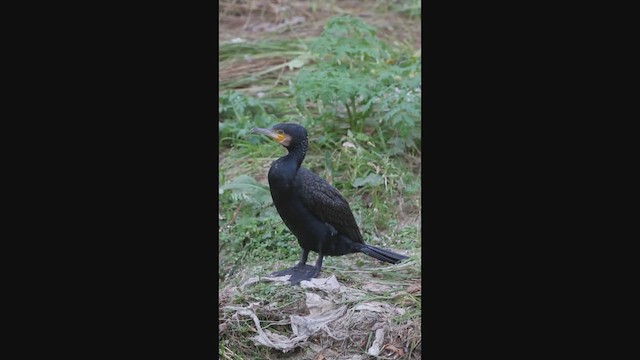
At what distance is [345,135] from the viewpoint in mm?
4242

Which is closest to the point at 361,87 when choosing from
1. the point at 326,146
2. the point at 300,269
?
the point at 326,146

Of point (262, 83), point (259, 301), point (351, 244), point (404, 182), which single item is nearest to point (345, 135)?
point (404, 182)

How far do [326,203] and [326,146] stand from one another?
3.97 feet

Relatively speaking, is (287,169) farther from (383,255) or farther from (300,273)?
(383,255)

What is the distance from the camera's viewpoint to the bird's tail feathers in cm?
305

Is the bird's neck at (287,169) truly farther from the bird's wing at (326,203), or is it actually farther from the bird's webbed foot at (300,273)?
the bird's webbed foot at (300,273)

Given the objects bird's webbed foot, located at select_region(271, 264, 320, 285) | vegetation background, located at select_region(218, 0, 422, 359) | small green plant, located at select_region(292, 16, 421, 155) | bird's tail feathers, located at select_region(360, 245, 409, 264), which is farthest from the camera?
small green plant, located at select_region(292, 16, 421, 155)

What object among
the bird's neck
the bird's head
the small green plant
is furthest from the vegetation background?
the bird's head

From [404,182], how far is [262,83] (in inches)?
55.8

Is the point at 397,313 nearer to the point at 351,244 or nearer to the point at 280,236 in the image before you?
the point at 351,244

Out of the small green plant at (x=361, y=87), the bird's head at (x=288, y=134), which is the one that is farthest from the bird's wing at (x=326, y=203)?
the small green plant at (x=361, y=87)

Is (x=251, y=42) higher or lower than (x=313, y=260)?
higher

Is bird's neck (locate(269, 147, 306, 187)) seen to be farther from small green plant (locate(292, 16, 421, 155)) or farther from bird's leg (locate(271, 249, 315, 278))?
small green plant (locate(292, 16, 421, 155))
